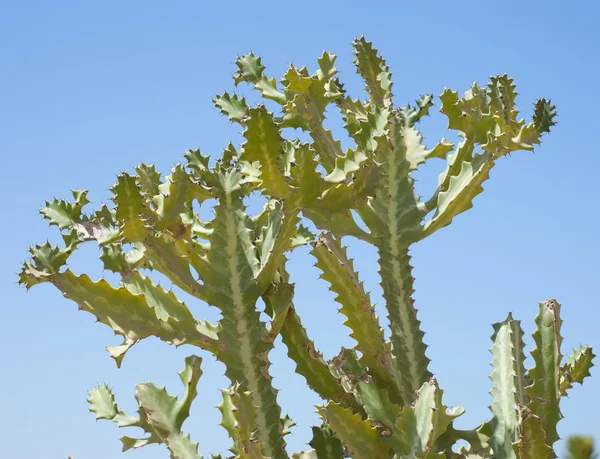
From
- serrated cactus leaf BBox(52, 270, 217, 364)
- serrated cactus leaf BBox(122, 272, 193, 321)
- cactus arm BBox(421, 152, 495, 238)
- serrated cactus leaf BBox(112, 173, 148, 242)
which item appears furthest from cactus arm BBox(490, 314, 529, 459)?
serrated cactus leaf BBox(112, 173, 148, 242)

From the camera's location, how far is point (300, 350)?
488 centimetres

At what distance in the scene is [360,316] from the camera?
4.88 meters

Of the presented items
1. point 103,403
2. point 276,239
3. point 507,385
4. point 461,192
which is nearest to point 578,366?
point 507,385

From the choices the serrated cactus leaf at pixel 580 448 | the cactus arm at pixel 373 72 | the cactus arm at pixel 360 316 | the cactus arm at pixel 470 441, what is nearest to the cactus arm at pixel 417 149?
the cactus arm at pixel 373 72

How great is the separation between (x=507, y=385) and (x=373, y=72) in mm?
2260

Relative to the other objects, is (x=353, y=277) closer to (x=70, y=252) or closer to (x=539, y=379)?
(x=539, y=379)

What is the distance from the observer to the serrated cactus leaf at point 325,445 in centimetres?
490

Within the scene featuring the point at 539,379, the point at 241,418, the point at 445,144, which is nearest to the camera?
the point at 241,418

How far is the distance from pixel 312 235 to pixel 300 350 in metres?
0.88

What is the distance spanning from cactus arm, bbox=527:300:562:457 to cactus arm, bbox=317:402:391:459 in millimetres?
826

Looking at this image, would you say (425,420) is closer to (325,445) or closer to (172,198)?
(325,445)

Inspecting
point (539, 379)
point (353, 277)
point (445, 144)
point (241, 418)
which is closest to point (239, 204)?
point (353, 277)

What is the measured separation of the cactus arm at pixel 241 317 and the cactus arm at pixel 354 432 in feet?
1.00

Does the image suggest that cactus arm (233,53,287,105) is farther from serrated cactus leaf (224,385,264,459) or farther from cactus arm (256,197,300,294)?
serrated cactus leaf (224,385,264,459)
